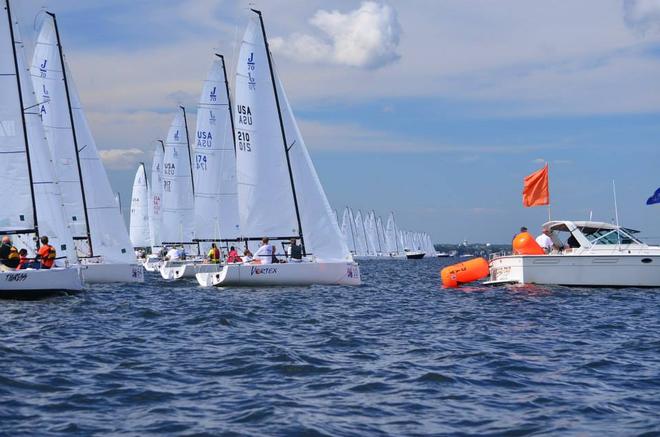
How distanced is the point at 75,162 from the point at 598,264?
21.3 metres

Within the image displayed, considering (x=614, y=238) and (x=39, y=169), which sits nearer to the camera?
(x=39, y=169)

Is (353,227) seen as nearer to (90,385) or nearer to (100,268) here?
(100,268)

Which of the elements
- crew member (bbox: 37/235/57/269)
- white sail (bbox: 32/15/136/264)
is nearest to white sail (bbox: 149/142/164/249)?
white sail (bbox: 32/15/136/264)

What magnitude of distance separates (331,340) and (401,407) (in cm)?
558

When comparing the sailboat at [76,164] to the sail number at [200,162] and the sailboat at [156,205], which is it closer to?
the sail number at [200,162]

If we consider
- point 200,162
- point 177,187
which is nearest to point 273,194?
point 200,162

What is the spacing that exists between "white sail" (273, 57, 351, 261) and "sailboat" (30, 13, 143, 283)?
872cm

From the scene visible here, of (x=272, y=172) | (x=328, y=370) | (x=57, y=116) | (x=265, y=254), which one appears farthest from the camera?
(x=57, y=116)

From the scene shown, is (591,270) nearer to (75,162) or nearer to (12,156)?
(12,156)

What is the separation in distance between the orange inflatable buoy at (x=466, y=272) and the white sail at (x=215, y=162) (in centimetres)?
1269

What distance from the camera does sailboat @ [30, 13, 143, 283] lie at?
36188 millimetres

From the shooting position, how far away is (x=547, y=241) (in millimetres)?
28609

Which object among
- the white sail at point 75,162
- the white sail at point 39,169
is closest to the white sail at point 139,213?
the white sail at point 75,162

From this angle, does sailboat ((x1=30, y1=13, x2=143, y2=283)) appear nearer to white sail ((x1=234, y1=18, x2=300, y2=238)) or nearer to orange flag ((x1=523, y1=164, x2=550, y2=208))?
white sail ((x1=234, y1=18, x2=300, y2=238))
